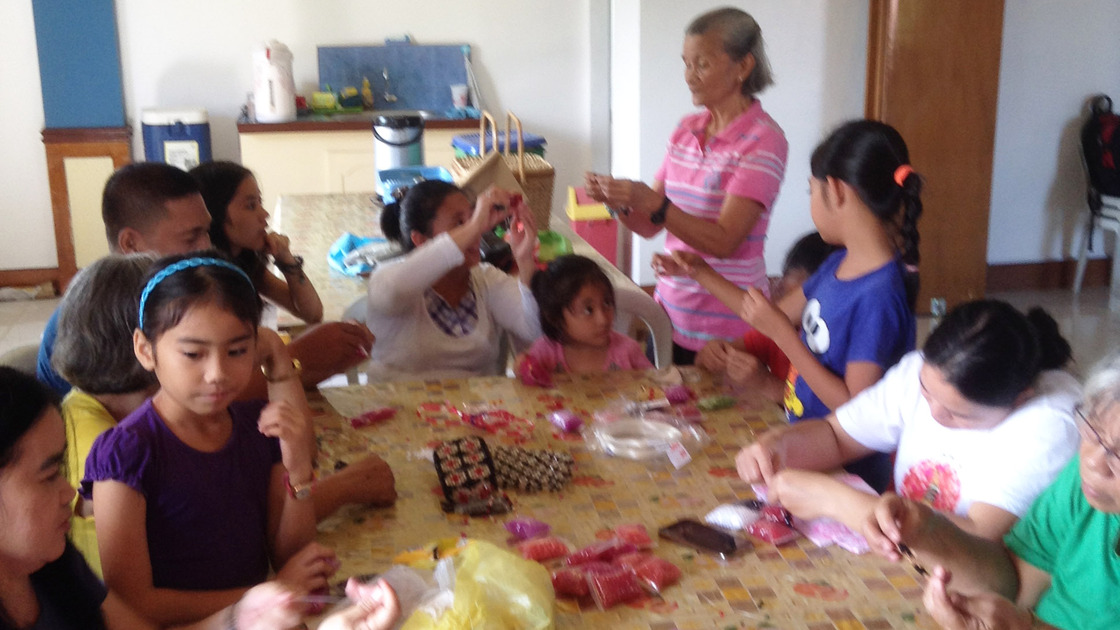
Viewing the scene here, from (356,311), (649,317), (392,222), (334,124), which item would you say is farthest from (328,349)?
(334,124)

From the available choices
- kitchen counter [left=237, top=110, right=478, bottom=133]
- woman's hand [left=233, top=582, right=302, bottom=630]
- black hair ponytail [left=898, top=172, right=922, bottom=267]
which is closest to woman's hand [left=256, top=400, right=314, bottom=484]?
woman's hand [left=233, top=582, right=302, bottom=630]

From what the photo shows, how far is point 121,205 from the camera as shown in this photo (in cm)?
201

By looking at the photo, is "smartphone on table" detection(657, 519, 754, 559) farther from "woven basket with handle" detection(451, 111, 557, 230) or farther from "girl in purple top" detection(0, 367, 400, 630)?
"woven basket with handle" detection(451, 111, 557, 230)

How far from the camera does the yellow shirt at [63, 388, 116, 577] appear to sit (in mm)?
1445

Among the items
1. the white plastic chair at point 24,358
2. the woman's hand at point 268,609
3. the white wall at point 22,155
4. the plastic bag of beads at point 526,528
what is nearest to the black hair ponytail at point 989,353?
the plastic bag of beads at point 526,528

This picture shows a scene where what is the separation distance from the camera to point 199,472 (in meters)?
1.39

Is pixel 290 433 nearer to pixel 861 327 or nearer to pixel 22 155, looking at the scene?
pixel 861 327

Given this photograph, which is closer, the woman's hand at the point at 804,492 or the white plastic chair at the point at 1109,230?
the woman's hand at the point at 804,492

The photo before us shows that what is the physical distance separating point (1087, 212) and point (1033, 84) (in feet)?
2.66

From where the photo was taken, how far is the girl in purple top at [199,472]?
4.32 ft

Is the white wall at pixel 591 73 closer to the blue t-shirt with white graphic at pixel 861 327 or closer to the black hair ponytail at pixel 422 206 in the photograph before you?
the black hair ponytail at pixel 422 206

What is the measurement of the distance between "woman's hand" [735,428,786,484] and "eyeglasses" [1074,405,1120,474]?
446 millimetres

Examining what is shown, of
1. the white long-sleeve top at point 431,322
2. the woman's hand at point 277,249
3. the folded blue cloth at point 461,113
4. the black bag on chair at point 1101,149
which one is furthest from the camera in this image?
the folded blue cloth at point 461,113

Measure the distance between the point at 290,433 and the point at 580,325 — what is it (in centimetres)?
99
